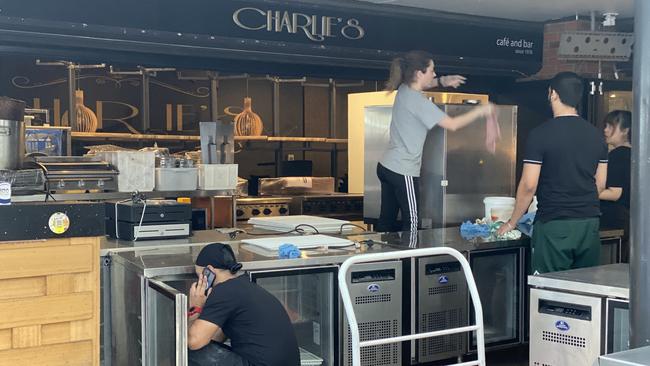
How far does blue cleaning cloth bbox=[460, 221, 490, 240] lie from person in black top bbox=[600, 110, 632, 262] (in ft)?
2.54

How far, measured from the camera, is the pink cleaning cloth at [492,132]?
639 cm

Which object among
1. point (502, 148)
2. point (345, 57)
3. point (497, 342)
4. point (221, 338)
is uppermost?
point (345, 57)

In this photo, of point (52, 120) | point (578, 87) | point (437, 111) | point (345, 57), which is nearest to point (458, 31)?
point (345, 57)

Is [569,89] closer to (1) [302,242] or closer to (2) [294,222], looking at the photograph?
(1) [302,242]

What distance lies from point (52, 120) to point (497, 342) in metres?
5.94

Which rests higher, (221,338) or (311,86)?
(311,86)

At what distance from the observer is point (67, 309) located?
3.03m

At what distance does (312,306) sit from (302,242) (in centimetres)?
37

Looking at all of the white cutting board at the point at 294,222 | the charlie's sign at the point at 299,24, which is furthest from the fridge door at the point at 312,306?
the charlie's sign at the point at 299,24

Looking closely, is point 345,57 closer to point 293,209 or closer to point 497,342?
point 293,209

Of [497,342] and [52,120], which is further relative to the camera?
[52,120]

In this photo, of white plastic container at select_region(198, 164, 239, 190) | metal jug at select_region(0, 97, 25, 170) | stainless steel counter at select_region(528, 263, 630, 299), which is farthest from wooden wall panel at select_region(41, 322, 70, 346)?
white plastic container at select_region(198, 164, 239, 190)

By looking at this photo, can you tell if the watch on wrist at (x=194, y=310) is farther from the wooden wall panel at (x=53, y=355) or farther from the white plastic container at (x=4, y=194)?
the white plastic container at (x=4, y=194)

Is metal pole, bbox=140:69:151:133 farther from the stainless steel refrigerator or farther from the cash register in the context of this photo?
the cash register
